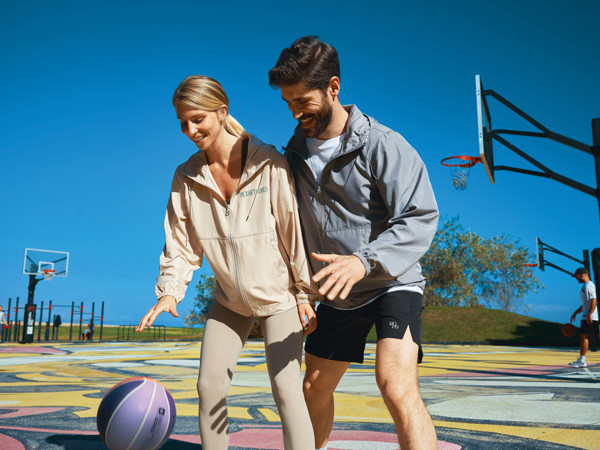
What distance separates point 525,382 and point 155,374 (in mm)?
6243

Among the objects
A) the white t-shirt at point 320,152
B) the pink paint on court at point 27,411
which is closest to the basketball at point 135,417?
the white t-shirt at point 320,152

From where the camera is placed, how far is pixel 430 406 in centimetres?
598

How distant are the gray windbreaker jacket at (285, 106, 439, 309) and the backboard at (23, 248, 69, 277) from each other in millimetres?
28044

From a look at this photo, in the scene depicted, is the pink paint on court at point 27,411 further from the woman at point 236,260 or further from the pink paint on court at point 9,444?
the woman at point 236,260

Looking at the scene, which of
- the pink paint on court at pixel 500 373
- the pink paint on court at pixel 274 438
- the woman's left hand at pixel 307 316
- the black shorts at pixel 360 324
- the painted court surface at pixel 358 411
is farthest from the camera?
the pink paint on court at pixel 500 373

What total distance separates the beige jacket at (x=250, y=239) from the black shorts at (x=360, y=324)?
0.24 m

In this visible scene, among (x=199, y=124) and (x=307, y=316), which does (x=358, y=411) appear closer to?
(x=307, y=316)

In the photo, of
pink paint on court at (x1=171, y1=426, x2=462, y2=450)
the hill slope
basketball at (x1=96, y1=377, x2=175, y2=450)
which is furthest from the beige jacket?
the hill slope

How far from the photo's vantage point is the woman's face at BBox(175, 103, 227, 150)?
300 cm

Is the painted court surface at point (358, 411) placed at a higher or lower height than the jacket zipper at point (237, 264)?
lower

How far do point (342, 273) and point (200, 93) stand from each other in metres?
1.31

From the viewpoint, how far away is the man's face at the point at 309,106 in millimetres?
2906

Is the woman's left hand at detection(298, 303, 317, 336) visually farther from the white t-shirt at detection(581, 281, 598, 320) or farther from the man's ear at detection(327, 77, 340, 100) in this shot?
the white t-shirt at detection(581, 281, 598, 320)

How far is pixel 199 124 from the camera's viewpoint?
119 inches
